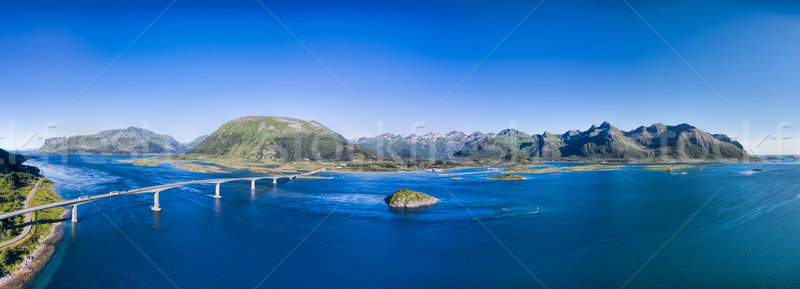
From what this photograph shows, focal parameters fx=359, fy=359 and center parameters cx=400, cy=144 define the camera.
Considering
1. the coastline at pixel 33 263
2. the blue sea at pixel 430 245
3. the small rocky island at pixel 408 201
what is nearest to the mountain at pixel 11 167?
the blue sea at pixel 430 245

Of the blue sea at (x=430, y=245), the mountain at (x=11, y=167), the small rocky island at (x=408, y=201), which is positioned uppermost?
the mountain at (x=11, y=167)

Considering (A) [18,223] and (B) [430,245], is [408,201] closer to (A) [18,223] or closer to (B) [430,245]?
(B) [430,245]

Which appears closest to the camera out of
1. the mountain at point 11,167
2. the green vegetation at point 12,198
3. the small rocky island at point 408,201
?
the green vegetation at point 12,198

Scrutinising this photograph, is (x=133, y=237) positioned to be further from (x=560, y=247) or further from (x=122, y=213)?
(x=560, y=247)

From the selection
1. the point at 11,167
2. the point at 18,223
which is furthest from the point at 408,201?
the point at 11,167

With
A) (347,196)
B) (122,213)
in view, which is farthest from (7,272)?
(347,196)

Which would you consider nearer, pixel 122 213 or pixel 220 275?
pixel 220 275

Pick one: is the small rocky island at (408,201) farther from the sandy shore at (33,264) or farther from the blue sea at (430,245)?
the sandy shore at (33,264)
